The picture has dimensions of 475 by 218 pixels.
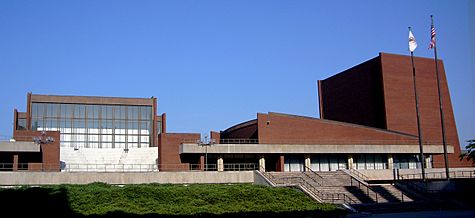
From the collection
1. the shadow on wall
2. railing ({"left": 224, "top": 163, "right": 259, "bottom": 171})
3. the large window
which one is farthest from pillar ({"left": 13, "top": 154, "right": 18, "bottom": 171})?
the large window

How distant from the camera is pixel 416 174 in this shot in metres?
55.2

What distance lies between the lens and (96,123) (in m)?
66.9

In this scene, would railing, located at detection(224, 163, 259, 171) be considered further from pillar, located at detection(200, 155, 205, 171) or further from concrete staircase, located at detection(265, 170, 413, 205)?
concrete staircase, located at detection(265, 170, 413, 205)

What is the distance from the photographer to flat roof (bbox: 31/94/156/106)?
65.9 meters

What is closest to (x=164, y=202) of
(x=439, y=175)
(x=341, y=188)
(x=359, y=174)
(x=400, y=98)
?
(x=341, y=188)

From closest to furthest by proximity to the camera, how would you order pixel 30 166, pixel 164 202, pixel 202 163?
1. pixel 164 202
2. pixel 30 166
3. pixel 202 163

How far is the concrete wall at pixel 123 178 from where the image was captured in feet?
149

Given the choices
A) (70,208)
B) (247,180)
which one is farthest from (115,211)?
(247,180)

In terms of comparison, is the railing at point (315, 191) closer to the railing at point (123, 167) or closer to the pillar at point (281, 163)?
the pillar at point (281, 163)

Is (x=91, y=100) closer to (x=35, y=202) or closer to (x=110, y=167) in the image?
(x=110, y=167)

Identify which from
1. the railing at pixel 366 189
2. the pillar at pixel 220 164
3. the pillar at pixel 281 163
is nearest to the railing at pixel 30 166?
the pillar at pixel 220 164

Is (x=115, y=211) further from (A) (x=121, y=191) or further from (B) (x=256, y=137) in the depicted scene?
(B) (x=256, y=137)

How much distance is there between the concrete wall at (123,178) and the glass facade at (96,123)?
64.7ft

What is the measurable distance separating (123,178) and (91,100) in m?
22.5
